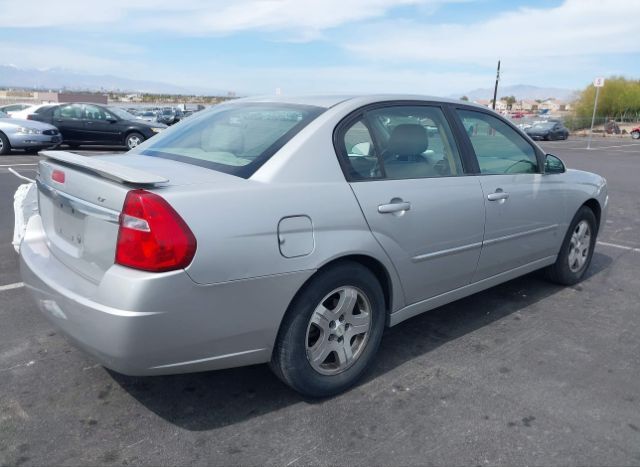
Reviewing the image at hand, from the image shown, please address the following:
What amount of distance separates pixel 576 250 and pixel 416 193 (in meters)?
2.40

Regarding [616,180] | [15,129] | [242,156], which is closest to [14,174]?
[15,129]

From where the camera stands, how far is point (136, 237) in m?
2.34

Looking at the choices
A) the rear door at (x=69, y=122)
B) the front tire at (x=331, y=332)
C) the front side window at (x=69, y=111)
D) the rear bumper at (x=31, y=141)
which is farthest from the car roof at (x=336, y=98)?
the front side window at (x=69, y=111)

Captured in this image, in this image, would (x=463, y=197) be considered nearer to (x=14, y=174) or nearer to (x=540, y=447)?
(x=540, y=447)

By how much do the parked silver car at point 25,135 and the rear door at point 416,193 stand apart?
1346 cm

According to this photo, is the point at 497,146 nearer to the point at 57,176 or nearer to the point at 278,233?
the point at 278,233

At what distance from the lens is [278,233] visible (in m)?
2.57

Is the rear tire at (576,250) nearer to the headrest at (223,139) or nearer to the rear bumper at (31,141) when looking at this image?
the headrest at (223,139)

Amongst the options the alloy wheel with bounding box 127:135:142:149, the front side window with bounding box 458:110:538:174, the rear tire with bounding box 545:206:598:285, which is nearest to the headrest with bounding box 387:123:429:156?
the front side window with bounding box 458:110:538:174

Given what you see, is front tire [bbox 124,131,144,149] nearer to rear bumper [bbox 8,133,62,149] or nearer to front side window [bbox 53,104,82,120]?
front side window [bbox 53,104,82,120]

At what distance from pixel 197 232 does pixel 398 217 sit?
1224 millimetres

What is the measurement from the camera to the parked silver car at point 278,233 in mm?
2365

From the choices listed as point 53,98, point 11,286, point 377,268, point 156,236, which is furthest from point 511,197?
point 53,98

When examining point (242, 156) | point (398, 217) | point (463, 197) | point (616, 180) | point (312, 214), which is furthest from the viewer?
point (616, 180)
